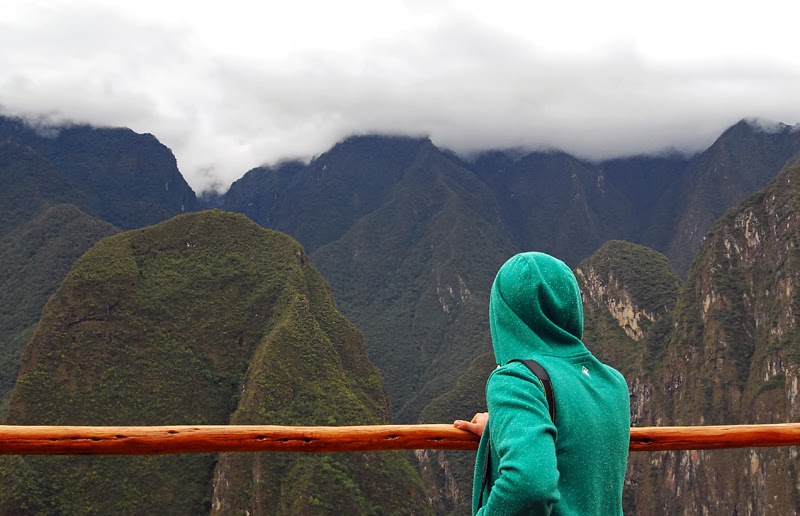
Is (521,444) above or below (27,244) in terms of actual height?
below

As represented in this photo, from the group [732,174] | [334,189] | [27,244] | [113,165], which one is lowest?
[27,244]

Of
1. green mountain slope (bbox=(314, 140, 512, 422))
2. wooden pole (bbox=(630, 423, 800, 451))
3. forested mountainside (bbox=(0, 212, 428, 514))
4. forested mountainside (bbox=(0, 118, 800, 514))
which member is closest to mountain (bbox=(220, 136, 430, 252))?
forested mountainside (bbox=(0, 118, 800, 514))

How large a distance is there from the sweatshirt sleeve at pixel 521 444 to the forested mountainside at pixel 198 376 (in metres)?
33.0

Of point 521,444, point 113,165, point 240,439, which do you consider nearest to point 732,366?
point 240,439

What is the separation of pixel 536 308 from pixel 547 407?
26 cm

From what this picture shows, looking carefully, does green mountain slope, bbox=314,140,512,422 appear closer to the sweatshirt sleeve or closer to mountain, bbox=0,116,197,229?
mountain, bbox=0,116,197,229

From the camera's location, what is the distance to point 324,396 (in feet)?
127

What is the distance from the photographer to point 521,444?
1.45 metres

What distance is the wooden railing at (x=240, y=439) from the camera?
8.36 feet

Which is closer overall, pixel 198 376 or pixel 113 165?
pixel 198 376

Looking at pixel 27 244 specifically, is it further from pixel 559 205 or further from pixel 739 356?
pixel 559 205

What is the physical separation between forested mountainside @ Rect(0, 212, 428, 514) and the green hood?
3290cm

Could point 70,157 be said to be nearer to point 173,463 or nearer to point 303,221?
point 303,221

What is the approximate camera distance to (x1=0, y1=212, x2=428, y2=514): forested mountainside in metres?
32.4
